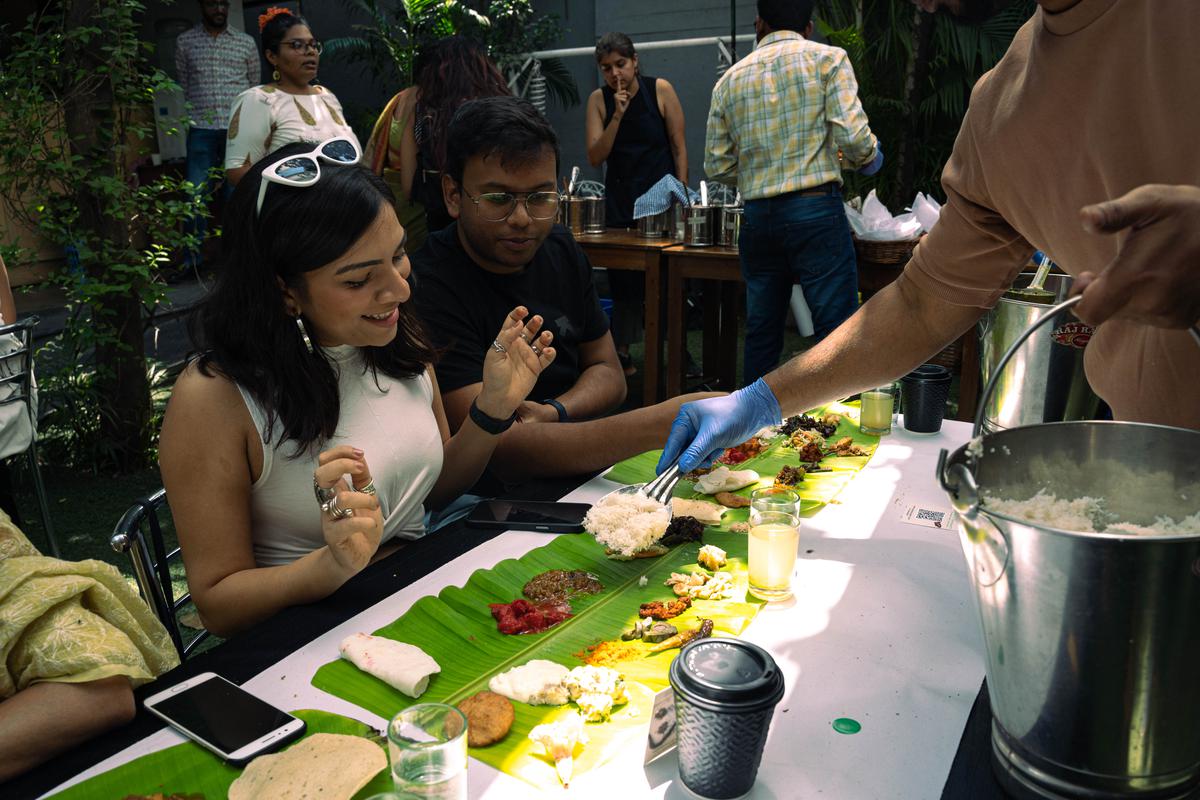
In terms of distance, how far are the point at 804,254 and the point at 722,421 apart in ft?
9.53

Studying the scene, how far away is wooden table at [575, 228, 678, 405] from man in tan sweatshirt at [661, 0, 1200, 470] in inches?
134

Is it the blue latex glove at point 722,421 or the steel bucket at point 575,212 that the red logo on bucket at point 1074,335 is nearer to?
the blue latex glove at point 722,421

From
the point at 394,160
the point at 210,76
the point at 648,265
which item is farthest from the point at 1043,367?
the point at 210,76

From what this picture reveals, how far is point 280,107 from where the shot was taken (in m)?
4.96

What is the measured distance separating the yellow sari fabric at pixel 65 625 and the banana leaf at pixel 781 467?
114 centimetres

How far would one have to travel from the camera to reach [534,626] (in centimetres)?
156

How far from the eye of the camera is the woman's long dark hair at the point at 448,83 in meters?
4.22

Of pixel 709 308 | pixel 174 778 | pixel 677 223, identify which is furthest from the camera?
pixel 709 308

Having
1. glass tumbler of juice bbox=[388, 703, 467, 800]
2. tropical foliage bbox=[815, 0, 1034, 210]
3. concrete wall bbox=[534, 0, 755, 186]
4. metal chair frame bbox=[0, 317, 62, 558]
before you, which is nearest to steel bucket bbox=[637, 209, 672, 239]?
tropical foliage bbox=[815, 0, 1034, 210]

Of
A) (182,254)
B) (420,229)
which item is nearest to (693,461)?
(420,229)

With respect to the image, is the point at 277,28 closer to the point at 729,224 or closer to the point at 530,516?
the point at 729,224

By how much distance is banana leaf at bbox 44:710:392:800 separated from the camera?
1.16 meters

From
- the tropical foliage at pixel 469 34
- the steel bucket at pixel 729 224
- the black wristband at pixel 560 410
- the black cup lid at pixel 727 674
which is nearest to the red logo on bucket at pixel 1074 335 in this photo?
the black cup lid at pixel 727 674

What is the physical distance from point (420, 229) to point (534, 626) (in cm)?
378
